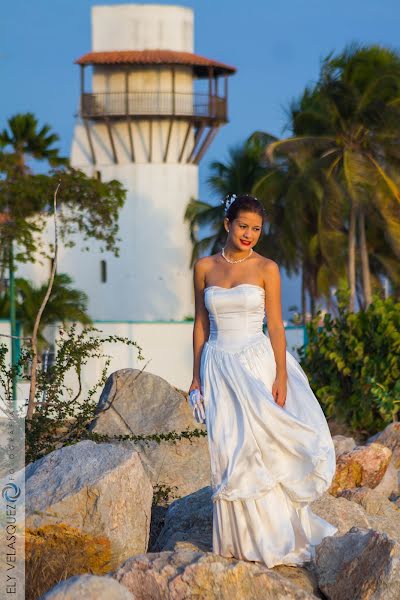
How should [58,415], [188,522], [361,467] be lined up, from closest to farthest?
[188,522] < [58,415] < [361,467]

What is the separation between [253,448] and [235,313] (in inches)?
31.8

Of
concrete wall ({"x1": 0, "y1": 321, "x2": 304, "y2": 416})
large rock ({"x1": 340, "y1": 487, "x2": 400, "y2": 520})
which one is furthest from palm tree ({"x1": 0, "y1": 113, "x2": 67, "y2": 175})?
large rock ({"x1": 340, "y1": 487, "x2": 400, "y2": 520})

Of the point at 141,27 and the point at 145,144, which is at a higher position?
the point at 141,27

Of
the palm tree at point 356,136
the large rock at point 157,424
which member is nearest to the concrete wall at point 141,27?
the palm tree at point 356,136

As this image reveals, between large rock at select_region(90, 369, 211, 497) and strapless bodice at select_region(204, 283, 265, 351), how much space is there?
11.3 feet

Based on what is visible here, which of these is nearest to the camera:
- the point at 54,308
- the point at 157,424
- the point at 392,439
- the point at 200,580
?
the point at 200,580

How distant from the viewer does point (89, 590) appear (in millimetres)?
6383

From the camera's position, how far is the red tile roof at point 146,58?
46403 millimetres

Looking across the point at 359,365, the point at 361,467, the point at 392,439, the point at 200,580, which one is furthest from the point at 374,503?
the point at 359,365

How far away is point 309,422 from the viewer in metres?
7.67

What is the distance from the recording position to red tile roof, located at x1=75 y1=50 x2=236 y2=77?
4640 centimetres

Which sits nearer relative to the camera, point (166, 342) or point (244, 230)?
point (244, 230)

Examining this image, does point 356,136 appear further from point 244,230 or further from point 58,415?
point 244,230

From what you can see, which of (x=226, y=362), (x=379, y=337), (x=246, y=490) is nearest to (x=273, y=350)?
(x=226, y=362)
